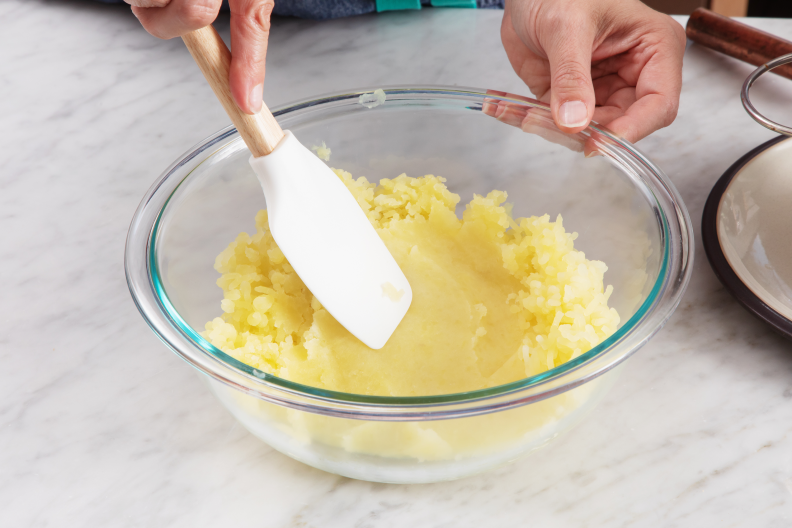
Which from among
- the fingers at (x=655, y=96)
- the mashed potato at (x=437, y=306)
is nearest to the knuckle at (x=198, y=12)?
the mashed potato at (x=437, y=306)

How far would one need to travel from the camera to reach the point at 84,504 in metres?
0.76

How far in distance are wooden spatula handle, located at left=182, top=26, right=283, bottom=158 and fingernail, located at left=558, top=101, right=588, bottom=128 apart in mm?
386

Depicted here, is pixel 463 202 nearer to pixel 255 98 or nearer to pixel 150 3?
pixel 255 98

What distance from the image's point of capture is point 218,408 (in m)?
0.85

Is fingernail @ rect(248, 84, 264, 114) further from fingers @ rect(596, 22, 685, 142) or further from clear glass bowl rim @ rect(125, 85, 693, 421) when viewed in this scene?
fingers @ rect(596, 22, 685, 142)

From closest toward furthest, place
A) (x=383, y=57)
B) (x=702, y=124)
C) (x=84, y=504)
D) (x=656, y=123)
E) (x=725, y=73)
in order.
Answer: (x=84, y=504), (x=656, y=123), (x=702, y=124), (x=725, y=73), (x=383, y=57)

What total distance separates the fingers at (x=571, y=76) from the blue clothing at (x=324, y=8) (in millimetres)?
637

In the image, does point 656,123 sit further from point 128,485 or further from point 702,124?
point 128,485

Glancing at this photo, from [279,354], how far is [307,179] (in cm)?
22

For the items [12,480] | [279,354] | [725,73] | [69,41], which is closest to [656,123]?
[725,73]

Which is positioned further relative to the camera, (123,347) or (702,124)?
(702,124)

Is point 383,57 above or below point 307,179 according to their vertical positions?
below

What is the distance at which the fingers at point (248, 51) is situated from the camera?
677 mm

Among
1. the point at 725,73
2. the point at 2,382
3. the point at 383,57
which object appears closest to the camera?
the point at 2,382
